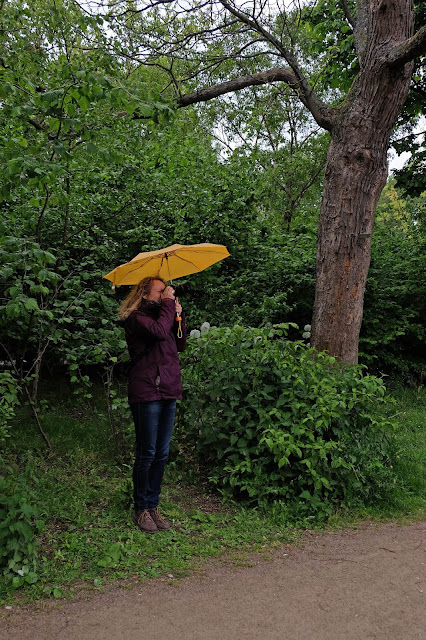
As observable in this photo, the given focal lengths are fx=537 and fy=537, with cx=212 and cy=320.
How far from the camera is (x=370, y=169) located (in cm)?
677

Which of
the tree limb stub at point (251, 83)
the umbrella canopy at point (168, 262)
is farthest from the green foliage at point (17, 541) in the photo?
the tree limb stub at point (251, 83)

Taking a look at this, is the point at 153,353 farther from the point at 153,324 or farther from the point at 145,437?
the point at 145,437

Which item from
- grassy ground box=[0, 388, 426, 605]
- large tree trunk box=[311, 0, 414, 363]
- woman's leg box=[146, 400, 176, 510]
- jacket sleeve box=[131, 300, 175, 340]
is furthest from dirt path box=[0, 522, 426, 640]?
large tree trunk box=[311, 0, 414, 363]

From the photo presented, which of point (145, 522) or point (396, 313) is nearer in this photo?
point (145, 522)

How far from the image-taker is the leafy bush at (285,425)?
15.2ft

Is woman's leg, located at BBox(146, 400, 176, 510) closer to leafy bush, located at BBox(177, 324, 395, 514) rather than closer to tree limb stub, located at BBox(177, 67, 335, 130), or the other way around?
leafy bush, located at BBox(177, 324, 395, 514)

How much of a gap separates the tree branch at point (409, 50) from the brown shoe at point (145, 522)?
5.76 metres

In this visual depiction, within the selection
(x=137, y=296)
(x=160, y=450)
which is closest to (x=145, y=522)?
(x=160, y=450)

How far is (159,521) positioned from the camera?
4254 millimetres

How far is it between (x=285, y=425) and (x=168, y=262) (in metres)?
1.74

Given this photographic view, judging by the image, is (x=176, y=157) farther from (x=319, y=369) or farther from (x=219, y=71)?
(x=319, y=369)

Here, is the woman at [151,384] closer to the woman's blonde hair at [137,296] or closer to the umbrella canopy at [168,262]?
the woman's blonde hair at [137,296]

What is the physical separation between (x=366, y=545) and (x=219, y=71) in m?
7.79

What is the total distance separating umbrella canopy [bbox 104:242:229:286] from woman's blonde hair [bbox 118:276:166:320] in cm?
9
